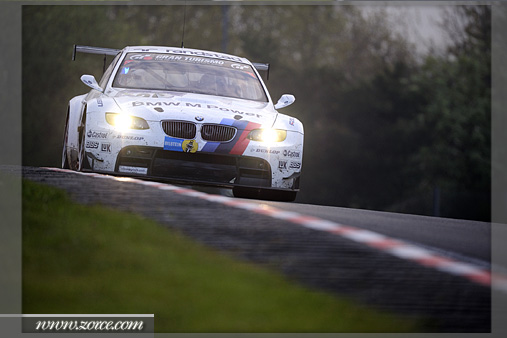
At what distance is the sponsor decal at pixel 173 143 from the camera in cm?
932

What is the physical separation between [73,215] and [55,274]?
43.7 inches

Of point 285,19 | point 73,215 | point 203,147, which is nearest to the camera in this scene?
point 73,215

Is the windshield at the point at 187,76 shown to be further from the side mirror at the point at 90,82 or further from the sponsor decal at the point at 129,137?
the sponsor decal at the point at 129,137

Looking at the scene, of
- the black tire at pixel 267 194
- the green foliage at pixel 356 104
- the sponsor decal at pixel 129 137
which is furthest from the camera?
the green foliage at pixel 356 104

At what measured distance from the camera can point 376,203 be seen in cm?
3912

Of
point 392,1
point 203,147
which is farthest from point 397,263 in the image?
point 392,1

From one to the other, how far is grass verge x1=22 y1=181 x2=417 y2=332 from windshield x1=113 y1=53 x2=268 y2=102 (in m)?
6.22

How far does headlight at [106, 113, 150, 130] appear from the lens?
9344mm

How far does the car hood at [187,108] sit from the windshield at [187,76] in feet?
1.43

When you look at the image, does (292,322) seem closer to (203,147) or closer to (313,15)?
(203,147)

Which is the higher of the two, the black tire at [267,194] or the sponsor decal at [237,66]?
the sponsor decal at [237,66]

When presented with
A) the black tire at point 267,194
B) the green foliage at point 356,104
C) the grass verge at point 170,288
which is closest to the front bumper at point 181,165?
the black tire at point 267,194

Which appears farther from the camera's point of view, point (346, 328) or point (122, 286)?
point (122, 286)

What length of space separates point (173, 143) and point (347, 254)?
17.4ft
